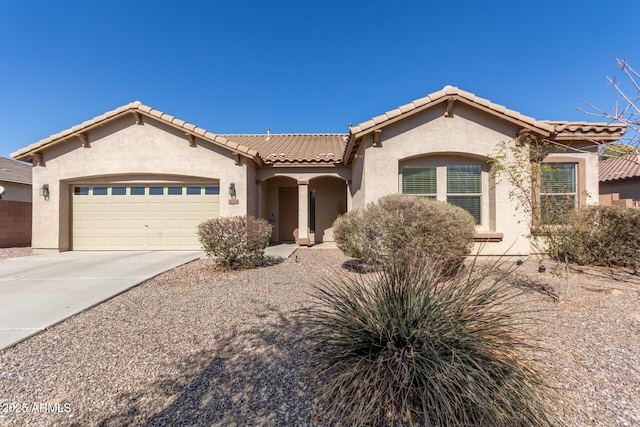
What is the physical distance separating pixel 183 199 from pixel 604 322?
11.9 metres

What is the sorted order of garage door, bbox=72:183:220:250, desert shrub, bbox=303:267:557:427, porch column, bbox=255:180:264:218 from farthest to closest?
porch column, bbox=255:180:264:218 → garage door, bbox=72:183:220:250 → desert shrub, bbox=303:267:557:427

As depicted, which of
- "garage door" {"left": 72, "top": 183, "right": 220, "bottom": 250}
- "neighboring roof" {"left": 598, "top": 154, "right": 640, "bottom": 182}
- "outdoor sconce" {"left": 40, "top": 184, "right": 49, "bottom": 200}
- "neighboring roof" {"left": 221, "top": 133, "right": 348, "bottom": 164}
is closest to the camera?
"outdoor sconce" {"left": 40, "top": 184, "right": 49, "bottom": 200}

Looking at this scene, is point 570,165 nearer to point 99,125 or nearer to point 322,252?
point 322,252

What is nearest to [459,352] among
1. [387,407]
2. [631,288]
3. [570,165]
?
[387,407]

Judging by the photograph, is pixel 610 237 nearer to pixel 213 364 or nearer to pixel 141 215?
pixel 213 364

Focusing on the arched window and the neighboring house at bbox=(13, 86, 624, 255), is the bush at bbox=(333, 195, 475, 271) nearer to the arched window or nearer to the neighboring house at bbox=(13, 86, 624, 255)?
the neighboring house at bbox=(13, 86, 624, 255)

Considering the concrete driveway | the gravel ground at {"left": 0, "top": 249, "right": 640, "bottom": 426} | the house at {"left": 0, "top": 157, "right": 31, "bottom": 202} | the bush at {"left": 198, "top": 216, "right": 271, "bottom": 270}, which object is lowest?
the gravel ground at {"left": 0, "top": 249, "right": 640, "bottom": 426}

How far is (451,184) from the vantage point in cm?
883

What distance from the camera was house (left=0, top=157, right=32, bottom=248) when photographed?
12.2 m

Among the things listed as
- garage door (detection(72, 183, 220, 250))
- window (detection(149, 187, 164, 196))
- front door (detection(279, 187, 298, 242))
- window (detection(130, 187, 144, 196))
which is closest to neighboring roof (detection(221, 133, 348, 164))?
front door (detection(279, 187, 298, 242))

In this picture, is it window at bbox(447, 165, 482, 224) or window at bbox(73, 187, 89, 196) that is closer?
window at bbox(447, 165, 482, 224)

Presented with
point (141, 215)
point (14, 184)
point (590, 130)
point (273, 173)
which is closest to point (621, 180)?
point (590, 130)

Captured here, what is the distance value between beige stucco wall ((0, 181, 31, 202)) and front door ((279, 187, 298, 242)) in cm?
1363

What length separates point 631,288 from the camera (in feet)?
18.0
